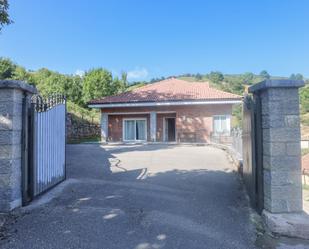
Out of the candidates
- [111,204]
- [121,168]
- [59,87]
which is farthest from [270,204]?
[59,87]

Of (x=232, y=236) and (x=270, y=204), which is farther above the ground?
(x=270, y=204)

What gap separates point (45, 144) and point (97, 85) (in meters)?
34.9

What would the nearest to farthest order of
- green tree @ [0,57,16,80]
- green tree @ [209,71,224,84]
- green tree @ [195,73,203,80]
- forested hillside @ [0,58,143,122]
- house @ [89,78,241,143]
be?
house @ [89,78,241,143]
green tree @ [0,57,16,80]
forested hillside @ [0,58,143,122]
green tree @ [209,71,224,84]
green tree @ [195,73,203,80]

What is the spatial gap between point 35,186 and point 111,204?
161 centimetres

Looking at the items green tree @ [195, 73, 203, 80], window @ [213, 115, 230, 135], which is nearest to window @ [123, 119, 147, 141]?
window @ [213, 115, 230, 135]

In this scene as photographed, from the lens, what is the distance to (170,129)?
2430 cm

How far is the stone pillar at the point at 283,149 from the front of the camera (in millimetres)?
4141

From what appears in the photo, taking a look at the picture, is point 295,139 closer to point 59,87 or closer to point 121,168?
point 121,168

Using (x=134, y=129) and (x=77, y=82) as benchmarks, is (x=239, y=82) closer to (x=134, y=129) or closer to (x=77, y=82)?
(x=77, y=82)

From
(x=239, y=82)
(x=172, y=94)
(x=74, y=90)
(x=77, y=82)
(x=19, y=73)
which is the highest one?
(x=239, y=82)

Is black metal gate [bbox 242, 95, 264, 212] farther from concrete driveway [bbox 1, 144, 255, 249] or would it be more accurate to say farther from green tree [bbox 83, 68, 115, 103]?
green tree [bbox 83, 68, 115, 103]

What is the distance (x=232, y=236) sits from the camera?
3.84 metres

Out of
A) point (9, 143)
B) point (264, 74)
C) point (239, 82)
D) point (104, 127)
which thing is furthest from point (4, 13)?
point (264, 74)

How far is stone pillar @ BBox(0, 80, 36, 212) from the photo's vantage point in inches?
179
